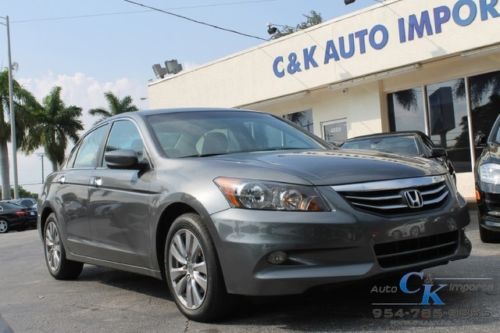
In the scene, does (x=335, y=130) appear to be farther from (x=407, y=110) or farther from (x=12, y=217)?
(x=12, y=217)

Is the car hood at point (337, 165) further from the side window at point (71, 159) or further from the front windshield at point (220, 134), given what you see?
the side window at point (71, 159)

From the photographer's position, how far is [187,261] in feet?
13.7

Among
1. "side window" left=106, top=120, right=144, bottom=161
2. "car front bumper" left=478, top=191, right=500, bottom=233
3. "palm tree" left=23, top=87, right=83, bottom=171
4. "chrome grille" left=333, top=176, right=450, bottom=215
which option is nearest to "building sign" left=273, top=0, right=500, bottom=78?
"car front bumper" left=478, top=191, right=500, bottom=233

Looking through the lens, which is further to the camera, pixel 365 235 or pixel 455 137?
pixel 455 137

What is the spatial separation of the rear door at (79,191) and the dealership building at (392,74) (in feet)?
29.5

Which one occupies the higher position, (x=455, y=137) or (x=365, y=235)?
(x=455, y=137)

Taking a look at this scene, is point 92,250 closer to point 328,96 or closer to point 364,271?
point 364,271

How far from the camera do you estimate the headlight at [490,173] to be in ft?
20.6

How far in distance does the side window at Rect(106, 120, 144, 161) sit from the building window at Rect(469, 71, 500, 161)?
375 inches

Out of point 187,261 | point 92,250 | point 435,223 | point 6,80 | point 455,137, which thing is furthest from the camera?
point 6,80

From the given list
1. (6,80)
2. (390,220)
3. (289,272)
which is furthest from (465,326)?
(6,80)

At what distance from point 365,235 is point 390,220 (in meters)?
0.20

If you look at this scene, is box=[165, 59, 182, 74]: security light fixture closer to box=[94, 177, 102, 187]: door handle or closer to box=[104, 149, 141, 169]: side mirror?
box=[94, 177, 102, 187]: door handle

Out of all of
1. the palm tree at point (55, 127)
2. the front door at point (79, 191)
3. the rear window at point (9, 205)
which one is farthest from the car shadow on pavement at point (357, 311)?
the palm tree at point (55, 127)
